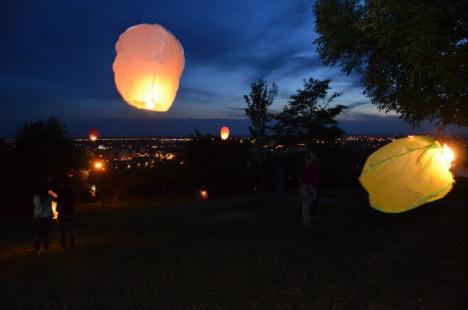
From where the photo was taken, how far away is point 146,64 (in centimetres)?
722

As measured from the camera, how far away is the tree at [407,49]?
8.66 m

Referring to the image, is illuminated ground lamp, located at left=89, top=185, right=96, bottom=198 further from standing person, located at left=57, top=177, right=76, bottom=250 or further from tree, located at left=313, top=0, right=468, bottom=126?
tree, located at left=313, top=0, right=468, bottom=126

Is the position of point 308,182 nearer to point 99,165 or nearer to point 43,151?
point 43,151

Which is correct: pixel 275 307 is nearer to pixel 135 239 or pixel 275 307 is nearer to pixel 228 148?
pixel 135 239

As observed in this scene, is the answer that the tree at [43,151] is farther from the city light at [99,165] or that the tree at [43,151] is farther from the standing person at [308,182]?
the standing person at [308,182]

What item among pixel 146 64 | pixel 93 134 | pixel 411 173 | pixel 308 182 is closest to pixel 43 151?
pixel 93 134

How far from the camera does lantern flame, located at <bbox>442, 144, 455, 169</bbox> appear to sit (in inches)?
173

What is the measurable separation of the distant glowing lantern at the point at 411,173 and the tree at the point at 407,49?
189 inches

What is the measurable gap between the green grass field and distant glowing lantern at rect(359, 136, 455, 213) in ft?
10.3

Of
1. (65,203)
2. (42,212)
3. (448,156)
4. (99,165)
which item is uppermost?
(448,156)

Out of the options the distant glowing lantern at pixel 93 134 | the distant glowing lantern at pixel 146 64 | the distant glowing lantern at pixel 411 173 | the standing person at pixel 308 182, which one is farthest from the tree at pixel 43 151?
the distant glowing lantern at pixel 411 173

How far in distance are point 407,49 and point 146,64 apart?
16.5 feet

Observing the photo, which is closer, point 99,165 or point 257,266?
point 257,266

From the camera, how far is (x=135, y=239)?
14.2m
